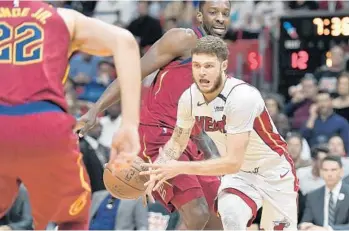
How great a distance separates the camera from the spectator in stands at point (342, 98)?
1216 centimetres

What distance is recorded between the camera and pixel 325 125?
39.5ft

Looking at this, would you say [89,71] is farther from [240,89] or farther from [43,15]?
[43,15]

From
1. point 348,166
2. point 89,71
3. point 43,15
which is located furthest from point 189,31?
point 89,71

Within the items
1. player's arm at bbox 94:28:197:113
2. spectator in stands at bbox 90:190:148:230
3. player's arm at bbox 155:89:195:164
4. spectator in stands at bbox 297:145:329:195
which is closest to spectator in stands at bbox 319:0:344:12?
spectator in stands at bbox 297:145:329:195

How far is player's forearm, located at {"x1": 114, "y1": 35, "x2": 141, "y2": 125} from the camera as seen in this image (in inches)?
161

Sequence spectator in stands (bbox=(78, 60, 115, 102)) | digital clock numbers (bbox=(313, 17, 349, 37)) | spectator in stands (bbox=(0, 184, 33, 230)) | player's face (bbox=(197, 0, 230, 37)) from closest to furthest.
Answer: player's face (bbox=(197, 0, 230, 37)) → spectator in stands (bbox=(0, 184, 33, 230)) → digital clock numbers (bbox=(313, 17, 349, 37)) → spectator in stands (bbox=(78, 60, 115, 102))

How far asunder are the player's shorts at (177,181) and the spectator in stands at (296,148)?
3828 mm

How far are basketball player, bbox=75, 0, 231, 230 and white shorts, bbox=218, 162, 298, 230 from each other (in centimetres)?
35

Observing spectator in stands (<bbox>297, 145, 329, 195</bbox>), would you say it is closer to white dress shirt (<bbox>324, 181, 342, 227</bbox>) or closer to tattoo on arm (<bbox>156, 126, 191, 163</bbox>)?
white dress shirt (<bbox>324, 181, 342, 227</bbox>)

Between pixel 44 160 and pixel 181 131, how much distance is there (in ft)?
7.79

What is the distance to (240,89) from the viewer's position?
623 centimetres

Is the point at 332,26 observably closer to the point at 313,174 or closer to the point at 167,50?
the point at 313,174

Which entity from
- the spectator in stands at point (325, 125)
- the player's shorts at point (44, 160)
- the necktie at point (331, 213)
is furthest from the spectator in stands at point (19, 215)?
the player's shorts at point (44, 160)

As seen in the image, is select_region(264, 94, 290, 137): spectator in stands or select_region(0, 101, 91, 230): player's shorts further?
select_region(264, 94, 290, 137): spectator in stands
